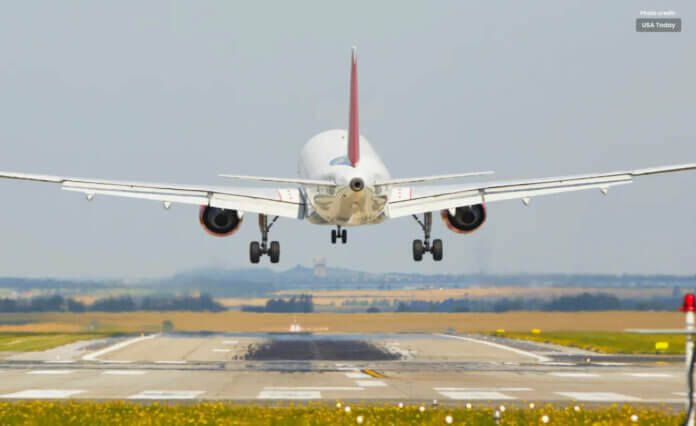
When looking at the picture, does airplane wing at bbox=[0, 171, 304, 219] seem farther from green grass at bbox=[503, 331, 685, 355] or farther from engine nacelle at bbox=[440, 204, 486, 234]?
green grass at bbox=[503, 331, 685, 355]

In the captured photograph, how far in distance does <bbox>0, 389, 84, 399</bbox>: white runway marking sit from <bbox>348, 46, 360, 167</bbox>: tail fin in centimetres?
1751

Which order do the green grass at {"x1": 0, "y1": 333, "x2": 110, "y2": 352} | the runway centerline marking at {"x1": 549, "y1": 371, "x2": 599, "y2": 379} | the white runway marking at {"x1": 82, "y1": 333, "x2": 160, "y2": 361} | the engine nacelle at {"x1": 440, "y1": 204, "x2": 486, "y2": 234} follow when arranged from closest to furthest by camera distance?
the engine nacelle at {"x1": 440, "y1": 204, "x2": 486, "y2": 234} < the runway centerline marking at {"x1": 549, "y1": 371, "x2": 599, "y2": 379} < the white runway marking at {"x1": 82, "y1": 333, "x2": 160, "y2": 361} < the green grass at {"x1": 0, "y1": 333, "x2": 110, "y2": 352}

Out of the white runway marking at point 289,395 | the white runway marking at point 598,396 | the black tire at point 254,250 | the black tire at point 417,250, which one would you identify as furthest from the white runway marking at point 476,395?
the black tire at point 254,250

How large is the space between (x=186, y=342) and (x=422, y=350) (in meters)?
23.6

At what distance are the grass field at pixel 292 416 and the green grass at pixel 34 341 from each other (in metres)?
55.0

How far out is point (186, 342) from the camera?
4176 inches

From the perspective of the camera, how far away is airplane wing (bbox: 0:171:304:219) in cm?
6003

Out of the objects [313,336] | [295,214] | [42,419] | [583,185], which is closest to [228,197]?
[295,214]

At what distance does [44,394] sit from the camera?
53500 millimetres

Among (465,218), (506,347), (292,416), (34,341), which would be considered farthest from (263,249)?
(34,341)

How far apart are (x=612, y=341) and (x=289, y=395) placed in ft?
209

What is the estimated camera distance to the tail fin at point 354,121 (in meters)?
60.9

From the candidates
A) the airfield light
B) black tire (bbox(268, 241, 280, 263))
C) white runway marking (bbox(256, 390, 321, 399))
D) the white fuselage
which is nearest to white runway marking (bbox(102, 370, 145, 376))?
black tire (bbox(268, 241, 280, 263))

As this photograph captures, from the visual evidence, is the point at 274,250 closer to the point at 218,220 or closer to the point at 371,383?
the point at 218,220
